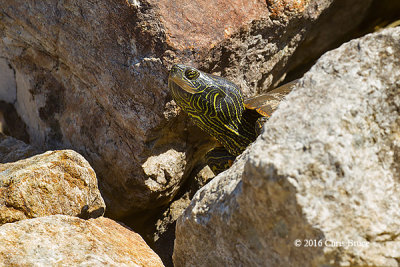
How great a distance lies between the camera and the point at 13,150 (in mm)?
3854

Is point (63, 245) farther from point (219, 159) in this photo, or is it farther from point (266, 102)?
point (266, 102)

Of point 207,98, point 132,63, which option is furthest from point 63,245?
point 207,98

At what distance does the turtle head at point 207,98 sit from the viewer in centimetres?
317

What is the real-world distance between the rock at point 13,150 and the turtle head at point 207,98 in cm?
150

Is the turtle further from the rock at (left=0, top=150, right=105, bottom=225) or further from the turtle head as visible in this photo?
the rock at (left=0, top=150, right=105, bottom=225)

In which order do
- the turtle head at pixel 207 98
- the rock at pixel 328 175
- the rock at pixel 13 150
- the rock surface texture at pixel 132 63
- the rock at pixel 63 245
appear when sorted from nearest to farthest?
the rock at pixel 328 175 → the rock at pixel 63 245 → the turtle head at pixel 207 98 → the rock surface texture at pixel 132 63 → the rock at pixel 13 150

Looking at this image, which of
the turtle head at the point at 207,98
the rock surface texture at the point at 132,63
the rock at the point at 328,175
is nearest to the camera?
the rock at the point at 328,175

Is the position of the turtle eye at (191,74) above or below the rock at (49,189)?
above

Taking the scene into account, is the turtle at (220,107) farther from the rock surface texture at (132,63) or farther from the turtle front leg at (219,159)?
the rock surface texture at (132,63)

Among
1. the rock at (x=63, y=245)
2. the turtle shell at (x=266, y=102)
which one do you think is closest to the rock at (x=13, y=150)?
the rock at (x=63, y=245)

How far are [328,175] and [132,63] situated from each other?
6.77 ft

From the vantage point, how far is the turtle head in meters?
3.17

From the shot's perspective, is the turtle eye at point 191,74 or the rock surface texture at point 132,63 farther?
the rock surface texture at point 132,63

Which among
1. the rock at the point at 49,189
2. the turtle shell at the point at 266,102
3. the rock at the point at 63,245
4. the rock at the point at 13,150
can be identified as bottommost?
the rock at the point at 63,245
